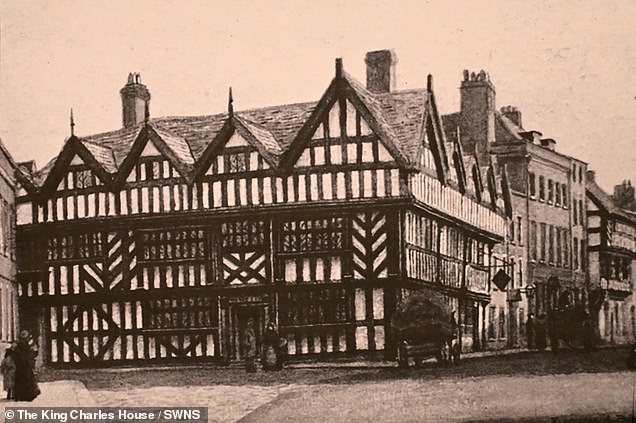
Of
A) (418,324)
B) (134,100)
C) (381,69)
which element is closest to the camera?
(381,69)

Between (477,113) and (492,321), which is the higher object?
(477,113)

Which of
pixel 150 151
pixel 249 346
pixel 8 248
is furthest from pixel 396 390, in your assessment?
pixel 8 248

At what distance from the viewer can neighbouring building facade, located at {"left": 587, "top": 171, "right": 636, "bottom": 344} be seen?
23.1ft

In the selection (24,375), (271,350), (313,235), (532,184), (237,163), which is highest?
(237,163)

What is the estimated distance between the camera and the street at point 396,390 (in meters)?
6.79

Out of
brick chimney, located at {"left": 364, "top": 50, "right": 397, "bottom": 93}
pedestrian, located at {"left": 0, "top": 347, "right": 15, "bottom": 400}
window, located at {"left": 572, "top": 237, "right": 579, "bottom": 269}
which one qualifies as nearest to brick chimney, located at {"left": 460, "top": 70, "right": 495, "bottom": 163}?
brick chimney, located at {"left": 364, "top": 50, "right": 397, "bottom": 93}

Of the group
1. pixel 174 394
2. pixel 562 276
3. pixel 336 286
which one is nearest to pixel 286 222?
pixel 336 286

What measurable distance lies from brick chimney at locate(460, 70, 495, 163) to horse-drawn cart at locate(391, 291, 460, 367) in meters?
0.90

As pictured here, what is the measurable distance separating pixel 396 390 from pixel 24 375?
216cm

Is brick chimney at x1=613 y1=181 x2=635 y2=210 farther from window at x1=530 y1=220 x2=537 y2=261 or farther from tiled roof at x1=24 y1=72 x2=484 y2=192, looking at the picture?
tiled roof at x1=24 y1=72 x2=484 y2=192

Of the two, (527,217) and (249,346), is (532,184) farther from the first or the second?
(249,346)

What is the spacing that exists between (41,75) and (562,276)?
132 inches

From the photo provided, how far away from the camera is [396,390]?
700 cm

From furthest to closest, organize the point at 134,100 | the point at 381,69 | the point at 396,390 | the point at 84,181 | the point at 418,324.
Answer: the point at 84,181
the point at 134,100
the point at 418,324
the point at 381,69
the point at 396,390
